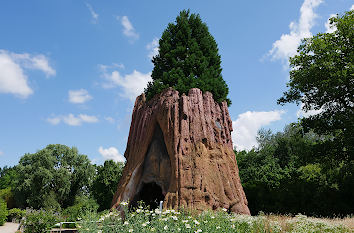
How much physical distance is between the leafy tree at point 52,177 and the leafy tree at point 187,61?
78.2ft

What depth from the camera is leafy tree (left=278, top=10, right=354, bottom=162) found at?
48.7 feet

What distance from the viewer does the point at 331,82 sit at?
1500cm

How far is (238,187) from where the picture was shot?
13883 mm

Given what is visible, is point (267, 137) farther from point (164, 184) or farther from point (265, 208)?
point (164, 184)

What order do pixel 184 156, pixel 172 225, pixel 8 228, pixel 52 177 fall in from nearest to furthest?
pixel 172 225
pixel 184 156
pixel 8 228
pixel 52 177

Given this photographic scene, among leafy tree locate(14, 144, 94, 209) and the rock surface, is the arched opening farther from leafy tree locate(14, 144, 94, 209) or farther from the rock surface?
leafy tree locate(14, 144, 94, 209)

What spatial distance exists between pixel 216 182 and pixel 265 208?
866cm

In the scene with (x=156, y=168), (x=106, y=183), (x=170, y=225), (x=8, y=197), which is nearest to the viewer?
(x=170, y=225)

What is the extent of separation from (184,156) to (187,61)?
6.41 meters

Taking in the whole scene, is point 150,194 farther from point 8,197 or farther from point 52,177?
point 8,197

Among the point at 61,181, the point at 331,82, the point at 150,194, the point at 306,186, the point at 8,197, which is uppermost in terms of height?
the point at 331,82

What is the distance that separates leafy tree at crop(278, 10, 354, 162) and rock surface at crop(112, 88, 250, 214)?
5664mm

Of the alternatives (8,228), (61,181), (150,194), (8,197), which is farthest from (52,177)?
(150,194)

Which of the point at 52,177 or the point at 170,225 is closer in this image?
the point at 170,225
